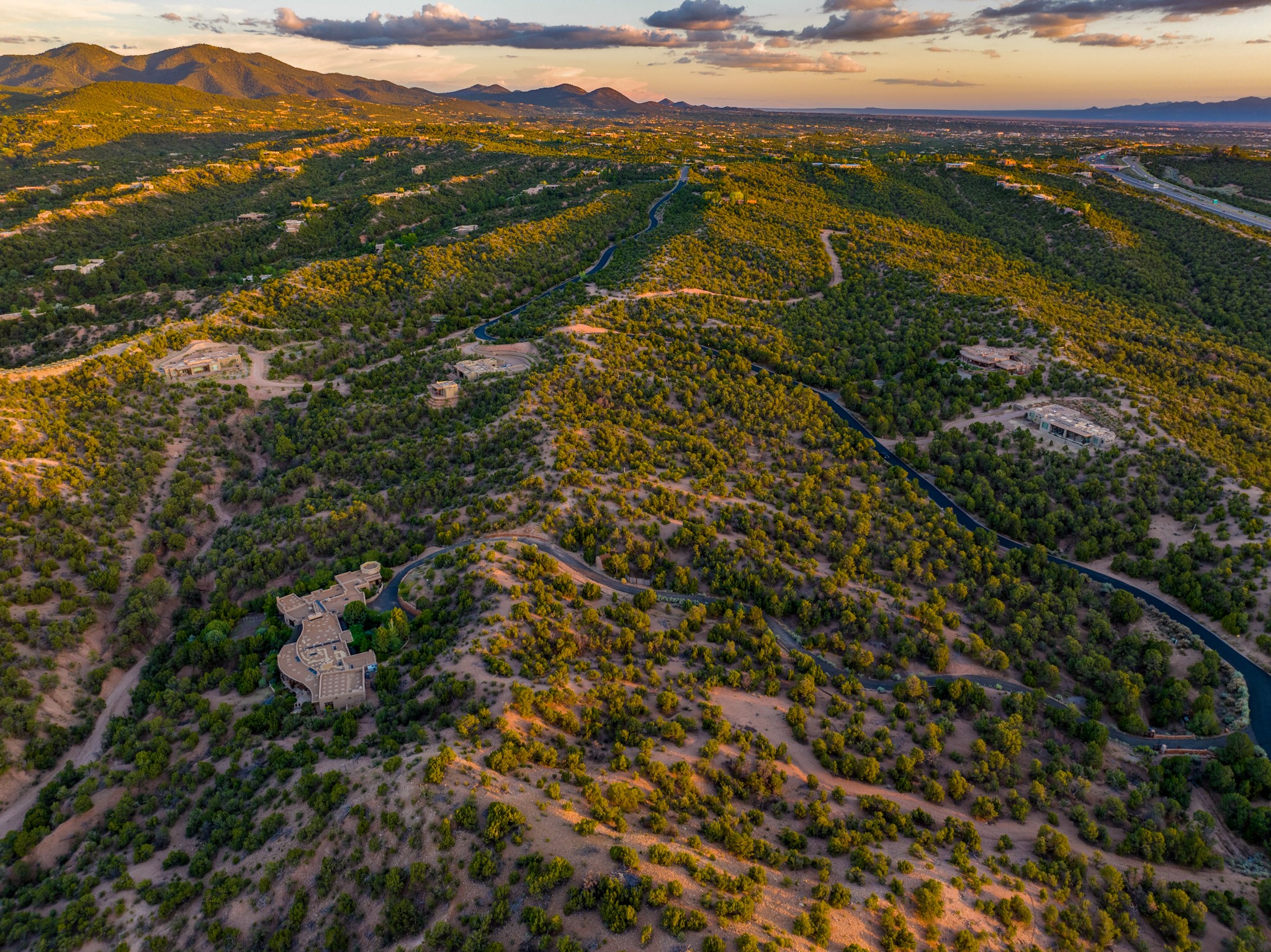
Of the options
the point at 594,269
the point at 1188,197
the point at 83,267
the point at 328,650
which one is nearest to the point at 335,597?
the point at 328,650

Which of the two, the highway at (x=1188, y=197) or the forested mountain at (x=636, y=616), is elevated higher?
the highway at (x=1188, y=197)

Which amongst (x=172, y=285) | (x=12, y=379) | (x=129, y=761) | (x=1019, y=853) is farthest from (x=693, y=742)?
(x=172, y=285)

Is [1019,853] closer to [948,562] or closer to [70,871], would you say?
[948,562]

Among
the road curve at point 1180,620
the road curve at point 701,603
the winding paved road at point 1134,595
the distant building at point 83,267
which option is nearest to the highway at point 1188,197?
the road curve at point 1180,620

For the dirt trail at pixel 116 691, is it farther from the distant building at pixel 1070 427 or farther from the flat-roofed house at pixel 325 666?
the distant building at pixel 1070 427

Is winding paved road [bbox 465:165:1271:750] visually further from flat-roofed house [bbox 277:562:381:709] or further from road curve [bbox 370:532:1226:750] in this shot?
flat-roofed house [bbox 277:562:381:709]

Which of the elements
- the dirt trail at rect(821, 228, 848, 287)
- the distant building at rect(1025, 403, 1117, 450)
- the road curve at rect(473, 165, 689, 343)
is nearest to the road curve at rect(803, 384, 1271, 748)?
the distant building at rect(1025, 403, 1117, 450)
